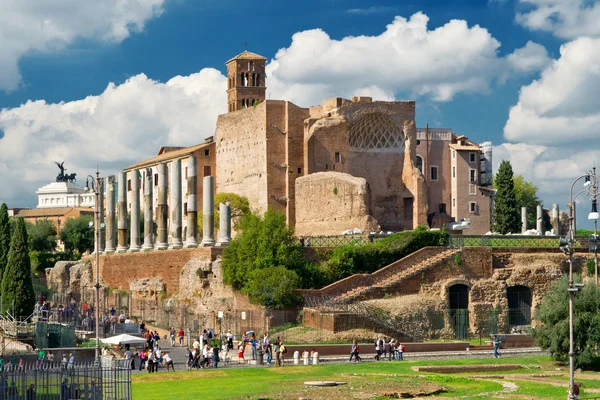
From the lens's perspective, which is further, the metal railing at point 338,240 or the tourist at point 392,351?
the metal railing at point 338,240

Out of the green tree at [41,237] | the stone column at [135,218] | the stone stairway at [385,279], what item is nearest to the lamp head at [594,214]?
the stone stairway at [385,279]

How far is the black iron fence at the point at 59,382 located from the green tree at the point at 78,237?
7127 centimetres

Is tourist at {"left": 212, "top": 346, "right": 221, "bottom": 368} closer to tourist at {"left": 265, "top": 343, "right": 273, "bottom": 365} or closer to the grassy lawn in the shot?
the grassy lawn

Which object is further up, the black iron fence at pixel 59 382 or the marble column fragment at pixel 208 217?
the marble column fragment at pixel 208 217

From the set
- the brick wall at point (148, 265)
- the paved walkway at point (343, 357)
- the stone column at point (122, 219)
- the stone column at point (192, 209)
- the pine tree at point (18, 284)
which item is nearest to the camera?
the paved walkway at point (343, 357)

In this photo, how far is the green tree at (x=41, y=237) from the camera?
102000mm

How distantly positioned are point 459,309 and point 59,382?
3218 centimetres

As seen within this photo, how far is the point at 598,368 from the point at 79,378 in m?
24.2

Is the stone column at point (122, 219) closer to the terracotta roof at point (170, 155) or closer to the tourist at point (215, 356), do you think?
the terracotta roof at point (170, 155)

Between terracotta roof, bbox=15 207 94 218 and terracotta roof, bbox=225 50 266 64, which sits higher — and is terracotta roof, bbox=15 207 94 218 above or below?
below

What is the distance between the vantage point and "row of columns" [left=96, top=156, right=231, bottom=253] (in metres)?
65.6

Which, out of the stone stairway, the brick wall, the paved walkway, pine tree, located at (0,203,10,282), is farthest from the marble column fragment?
pine tree, located at (0,203,10,282)

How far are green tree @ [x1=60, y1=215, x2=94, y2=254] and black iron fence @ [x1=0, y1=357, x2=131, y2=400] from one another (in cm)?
7127

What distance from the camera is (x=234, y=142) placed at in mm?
86250
